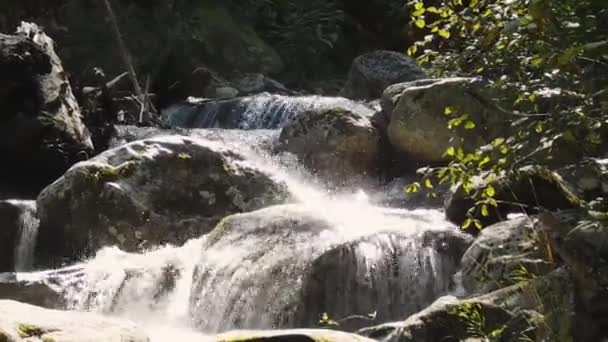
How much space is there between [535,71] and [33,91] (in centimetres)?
753

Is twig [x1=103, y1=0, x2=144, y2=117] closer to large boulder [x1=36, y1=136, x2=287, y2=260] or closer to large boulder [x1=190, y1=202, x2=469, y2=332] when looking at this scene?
large boulder [x1=36, y1=136, x2=287, y2=260]

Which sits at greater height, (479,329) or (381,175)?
(381,175)

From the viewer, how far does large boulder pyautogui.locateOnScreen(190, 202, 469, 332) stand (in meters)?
5.94

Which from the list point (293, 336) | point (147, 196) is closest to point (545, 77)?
point (293, 336)

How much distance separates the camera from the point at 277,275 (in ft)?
20.1

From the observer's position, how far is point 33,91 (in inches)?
386

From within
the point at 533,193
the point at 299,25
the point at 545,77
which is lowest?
the point at 533,193

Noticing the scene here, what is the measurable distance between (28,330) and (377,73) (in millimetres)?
12799

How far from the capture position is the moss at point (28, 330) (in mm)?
3218

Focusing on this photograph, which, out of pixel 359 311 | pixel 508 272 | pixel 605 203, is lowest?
pixel 359 311

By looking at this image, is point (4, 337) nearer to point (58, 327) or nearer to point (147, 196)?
point (58, 327)

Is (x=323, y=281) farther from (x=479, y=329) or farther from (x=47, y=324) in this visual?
(x=47, y=324)

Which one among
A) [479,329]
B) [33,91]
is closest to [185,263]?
[479,329]

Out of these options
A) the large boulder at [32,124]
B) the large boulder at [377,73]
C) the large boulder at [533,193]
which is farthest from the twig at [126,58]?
the large boulder at [533,193]
